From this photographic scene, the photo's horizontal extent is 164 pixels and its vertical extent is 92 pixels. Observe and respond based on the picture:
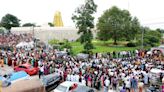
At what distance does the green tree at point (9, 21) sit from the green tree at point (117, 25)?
46049 mm

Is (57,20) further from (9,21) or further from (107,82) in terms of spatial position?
(107,82)

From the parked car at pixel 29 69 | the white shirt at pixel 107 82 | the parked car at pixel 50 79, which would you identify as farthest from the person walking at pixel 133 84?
the parked car at pixel 29 69

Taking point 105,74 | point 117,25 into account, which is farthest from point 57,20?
point 105,74

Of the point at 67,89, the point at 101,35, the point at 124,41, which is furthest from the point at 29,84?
the point at 124,41

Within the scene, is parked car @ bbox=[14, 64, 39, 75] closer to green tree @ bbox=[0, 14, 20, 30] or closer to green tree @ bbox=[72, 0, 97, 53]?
→ green tree @ bbox=[72, 0, 97, 53]

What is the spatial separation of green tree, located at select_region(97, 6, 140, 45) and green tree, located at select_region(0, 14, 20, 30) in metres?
46.0

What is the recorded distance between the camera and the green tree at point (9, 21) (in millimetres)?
101831

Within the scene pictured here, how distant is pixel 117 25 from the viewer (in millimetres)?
61812

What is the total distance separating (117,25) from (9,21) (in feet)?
169

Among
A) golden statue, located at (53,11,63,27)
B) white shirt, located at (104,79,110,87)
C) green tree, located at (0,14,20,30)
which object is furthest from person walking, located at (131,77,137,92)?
green tree, located at (0,14,20,30)

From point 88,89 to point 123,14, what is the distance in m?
47.8

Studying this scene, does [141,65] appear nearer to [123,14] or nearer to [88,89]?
[88,89]

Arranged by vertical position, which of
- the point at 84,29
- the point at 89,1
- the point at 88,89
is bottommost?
the point at 88,89

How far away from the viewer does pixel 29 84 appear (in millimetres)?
13758
